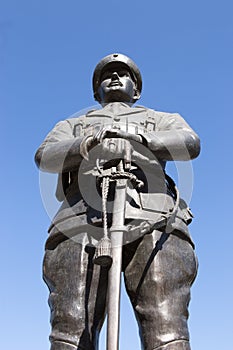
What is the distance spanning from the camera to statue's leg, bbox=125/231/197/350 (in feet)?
15.0

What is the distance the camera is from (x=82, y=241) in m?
5.00

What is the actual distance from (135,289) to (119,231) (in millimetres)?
556

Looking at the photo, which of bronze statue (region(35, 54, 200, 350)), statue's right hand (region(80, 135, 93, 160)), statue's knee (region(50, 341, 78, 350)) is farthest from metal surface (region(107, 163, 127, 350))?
statue's knee (region(50, 341, 78, 350))

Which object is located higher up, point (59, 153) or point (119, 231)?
point (59, 153)

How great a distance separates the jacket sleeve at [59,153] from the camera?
518cm

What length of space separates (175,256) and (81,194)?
1013 mm

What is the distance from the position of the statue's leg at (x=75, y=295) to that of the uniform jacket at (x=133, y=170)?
21 centimetres

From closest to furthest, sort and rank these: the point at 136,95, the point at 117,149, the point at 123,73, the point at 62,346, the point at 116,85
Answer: the point at 62,346
the point at 117,149
the point at 116,85
the point at 123,73
the point at 136,95

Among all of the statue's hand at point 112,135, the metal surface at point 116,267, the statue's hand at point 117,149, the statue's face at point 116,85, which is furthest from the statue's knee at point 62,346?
the statue's face at point 116,85

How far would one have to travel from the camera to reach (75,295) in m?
4.79

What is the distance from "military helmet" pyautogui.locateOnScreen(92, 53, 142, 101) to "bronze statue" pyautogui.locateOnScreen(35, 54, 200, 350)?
0.78m

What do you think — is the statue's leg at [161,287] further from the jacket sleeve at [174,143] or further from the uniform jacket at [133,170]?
the jacket sleeve at [174,143]

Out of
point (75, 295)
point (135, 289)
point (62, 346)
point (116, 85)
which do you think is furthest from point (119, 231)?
point (116, 85)

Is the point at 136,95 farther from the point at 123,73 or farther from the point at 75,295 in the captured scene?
the point at 75,295
